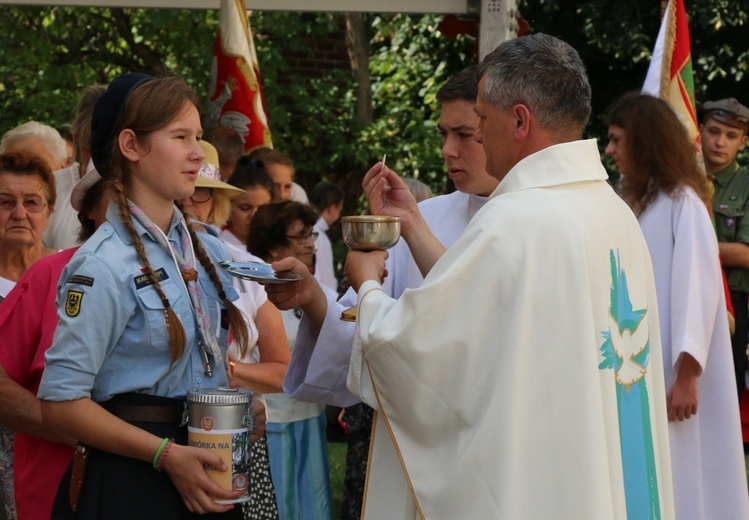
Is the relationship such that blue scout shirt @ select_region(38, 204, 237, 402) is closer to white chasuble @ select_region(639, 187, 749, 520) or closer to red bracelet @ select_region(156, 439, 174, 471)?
red bracelet @ select_region(156, 439, 174, 471)

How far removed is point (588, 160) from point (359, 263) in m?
0.69

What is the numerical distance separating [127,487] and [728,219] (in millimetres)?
6179

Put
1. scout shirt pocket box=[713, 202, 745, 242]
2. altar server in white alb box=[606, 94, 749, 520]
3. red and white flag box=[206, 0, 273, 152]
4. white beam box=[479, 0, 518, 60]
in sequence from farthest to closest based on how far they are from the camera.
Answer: scout shirt pocket box=[713, 202, 745, 242]
red and white flag box=[206, 0, 273, 152]
white beam box=[479, 0, 518, 60]
altar server in white alb box=[606, 94, 749, 520]

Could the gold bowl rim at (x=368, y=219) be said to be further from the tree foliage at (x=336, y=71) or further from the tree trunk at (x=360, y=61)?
the tree trunk at (x=360, y=61)

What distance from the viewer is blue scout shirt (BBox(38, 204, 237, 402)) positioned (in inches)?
111

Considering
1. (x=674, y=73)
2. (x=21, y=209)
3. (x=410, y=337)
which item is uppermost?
(x=674, y=73)

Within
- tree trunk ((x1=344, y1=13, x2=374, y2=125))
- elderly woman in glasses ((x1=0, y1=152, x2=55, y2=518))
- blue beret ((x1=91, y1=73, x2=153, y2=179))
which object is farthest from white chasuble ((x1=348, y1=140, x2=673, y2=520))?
tree trunk ((x1=344, y1=13, x2=374, y2=125))

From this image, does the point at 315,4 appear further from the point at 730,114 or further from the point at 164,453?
the point at 164,453

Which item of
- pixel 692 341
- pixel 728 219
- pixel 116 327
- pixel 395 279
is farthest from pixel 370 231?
pixel 728 219

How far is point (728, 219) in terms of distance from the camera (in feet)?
26.6

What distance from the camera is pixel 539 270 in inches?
109

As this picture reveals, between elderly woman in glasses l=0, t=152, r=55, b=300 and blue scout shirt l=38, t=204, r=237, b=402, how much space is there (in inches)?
56.1

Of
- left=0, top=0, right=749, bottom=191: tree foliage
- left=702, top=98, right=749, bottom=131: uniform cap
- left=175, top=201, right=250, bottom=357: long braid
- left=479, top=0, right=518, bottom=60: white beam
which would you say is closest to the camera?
left=175, top=201, right=250, bottom=357: long braid

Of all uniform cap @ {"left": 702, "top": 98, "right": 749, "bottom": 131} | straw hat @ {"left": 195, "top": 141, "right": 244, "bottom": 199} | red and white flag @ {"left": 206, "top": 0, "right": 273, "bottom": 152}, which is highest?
red and white flag @ {"left": 206, "top": 0, "right": 273, "bottom": 152}
